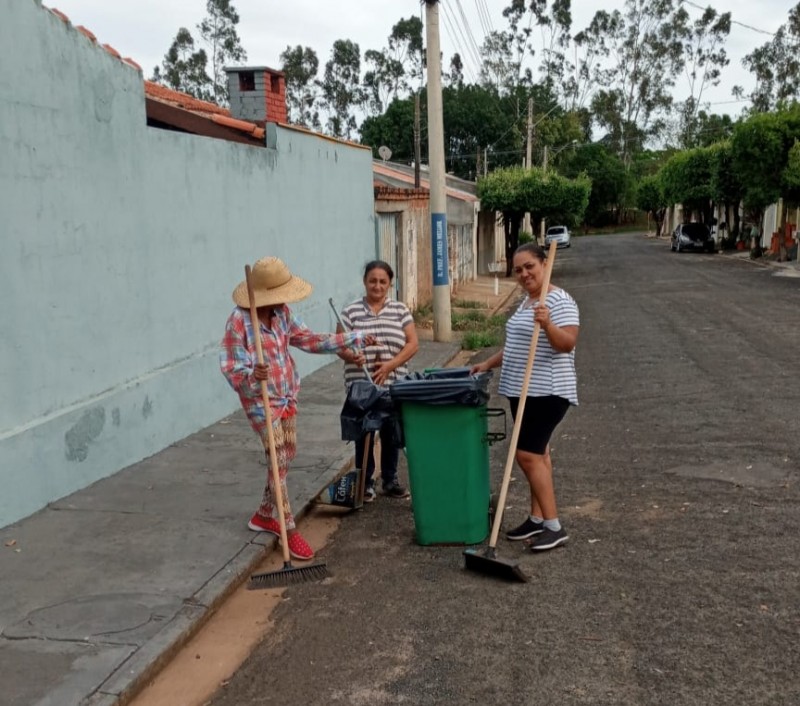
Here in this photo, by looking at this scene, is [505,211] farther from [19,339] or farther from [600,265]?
[19,339]

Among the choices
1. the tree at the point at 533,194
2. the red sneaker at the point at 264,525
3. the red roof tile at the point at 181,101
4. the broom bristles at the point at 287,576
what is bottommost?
the broom bristles at the point at 287,576

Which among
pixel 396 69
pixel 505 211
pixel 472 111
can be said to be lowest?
pixel 505 211

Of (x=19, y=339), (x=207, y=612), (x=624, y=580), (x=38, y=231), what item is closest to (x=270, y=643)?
(x=207, y=612)

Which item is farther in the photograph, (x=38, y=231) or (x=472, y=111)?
(x=472, y=111)

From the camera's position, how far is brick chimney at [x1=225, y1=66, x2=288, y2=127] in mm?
11258

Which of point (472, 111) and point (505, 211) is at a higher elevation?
point (472, 111)

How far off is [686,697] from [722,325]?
42.0 feet

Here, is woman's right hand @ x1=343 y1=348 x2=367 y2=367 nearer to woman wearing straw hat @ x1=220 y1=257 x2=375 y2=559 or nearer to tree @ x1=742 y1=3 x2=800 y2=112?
woman wearing straw hat @ x1=220 y1=257 x2=375 y2=559

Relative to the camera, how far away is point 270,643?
14.1 feet

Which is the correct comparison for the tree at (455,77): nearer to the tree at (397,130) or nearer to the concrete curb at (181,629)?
the tree at (397,130)

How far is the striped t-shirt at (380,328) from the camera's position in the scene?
5969 millimetres

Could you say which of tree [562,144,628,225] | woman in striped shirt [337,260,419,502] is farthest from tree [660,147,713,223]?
woman in striped shirt [337,260,419,502]

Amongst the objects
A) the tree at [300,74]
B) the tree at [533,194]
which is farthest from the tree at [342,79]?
the tree at [533,194]

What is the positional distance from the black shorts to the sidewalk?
170 centimetres
